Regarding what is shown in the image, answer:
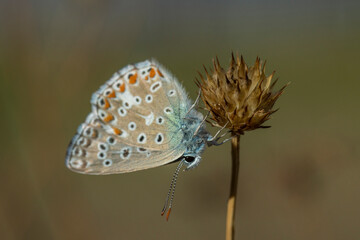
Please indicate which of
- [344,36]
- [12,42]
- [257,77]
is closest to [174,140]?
[257,77]

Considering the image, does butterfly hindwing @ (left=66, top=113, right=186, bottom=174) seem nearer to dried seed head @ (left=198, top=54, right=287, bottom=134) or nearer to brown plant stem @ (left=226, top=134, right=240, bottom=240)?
dried seed head @ (left=198, top=54, right=287, bottom=134)

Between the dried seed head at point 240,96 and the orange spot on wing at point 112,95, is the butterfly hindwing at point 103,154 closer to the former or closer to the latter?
the orange spot on wing at point 112,95

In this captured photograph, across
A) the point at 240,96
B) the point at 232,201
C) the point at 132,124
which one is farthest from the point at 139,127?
the point at 232,201

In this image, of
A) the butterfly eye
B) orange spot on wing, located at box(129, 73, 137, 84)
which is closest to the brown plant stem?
the butterfly eye

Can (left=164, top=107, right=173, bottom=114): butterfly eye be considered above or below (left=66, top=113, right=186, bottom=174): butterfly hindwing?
above

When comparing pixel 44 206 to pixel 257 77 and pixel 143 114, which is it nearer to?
pixel 143 114

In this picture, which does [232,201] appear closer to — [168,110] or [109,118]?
[168,110]

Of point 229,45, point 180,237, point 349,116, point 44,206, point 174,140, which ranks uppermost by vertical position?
point 229,45
